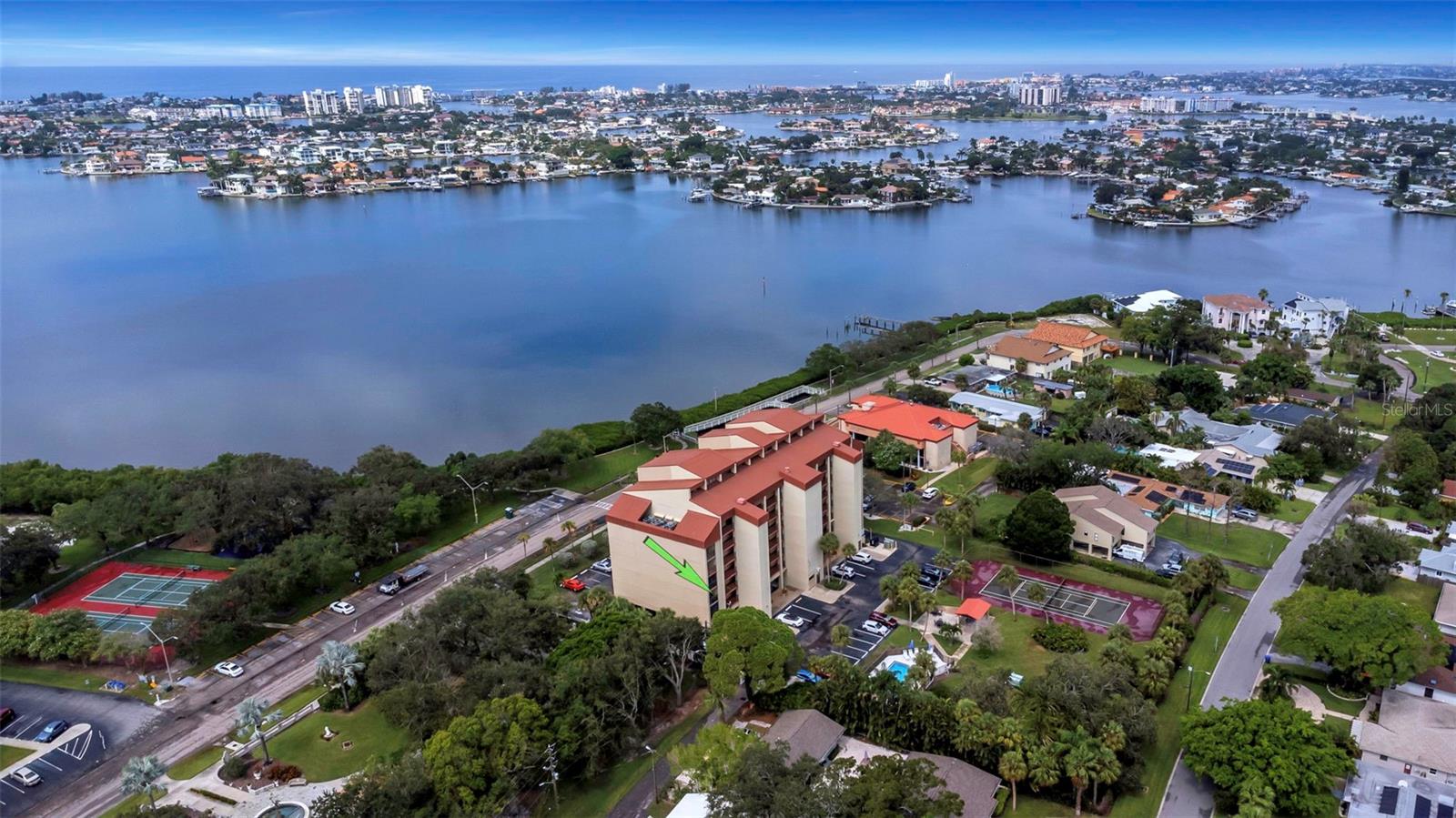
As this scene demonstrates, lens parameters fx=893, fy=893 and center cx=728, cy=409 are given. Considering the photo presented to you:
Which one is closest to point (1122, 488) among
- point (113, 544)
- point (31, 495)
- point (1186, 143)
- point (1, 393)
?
point (113, 544)

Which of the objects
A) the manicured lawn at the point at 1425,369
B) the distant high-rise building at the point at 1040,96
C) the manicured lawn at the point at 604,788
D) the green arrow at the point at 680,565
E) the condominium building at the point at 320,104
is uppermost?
the condominium building at the point at 320,104

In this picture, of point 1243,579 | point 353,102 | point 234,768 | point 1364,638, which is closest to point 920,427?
point 1243,579

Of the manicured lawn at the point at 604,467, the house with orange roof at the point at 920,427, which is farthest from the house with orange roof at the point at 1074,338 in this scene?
the manicured lawn at the point at 604,467

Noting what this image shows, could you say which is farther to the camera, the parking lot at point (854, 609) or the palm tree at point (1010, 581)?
the palm tree at point (1010, 581)

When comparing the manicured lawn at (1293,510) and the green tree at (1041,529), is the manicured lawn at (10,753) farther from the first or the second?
the manicured lawn at (1293,510)

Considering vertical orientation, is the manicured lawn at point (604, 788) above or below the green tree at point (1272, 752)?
below

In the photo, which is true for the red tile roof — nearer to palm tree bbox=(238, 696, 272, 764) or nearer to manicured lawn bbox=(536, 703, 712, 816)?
manicured lawn bbox=(536, 703, 712, 816)

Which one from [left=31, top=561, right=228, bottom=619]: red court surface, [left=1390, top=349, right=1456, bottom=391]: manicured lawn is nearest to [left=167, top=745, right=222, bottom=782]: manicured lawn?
[left=31, top=561, right=228, bottom=619]: red court surface
